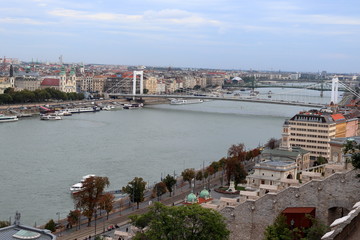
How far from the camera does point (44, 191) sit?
6465mm

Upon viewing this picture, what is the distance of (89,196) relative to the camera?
5531 mm

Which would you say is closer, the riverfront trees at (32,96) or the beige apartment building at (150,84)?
the riverfront trees at (32,96)

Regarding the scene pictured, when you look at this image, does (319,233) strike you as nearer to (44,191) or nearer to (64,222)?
(64,222)

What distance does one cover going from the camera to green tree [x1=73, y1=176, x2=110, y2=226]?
5447mm

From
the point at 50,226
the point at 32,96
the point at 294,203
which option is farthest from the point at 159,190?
the point at 32,96

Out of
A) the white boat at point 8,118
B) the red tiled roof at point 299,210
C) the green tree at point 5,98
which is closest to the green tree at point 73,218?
the red tiled roof at point 299,210

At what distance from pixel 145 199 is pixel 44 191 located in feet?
3.69

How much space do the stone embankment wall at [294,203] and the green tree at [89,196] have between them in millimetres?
2300

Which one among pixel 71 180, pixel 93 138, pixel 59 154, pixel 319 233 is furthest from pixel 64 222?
pixel 93 138

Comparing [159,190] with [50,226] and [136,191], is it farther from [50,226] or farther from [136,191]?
[50,226]

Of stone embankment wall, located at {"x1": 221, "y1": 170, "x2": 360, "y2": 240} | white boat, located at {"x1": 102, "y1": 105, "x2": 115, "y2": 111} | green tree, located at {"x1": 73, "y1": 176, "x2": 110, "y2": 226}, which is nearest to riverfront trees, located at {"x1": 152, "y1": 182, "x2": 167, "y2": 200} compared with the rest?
green tree, located at {"x1": 73, "y1": 176, "x2": 110, "y2": 226}

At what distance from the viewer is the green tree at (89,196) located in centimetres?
545

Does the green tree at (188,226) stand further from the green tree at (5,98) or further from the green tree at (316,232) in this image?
the green tree at (5,98)

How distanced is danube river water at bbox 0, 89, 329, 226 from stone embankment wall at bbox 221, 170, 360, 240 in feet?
8.29
